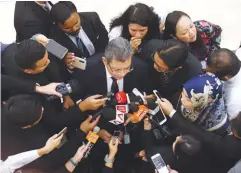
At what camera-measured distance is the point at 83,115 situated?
2.08m

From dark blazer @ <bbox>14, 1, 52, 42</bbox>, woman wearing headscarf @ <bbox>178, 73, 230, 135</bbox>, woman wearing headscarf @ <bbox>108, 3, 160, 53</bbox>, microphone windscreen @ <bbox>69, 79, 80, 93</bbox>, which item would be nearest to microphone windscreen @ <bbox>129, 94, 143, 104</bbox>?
woman wearing headscarf @ <bbox>178, 73, 230, 135</bbox>

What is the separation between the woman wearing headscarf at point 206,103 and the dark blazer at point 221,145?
2.7 inches

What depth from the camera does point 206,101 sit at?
75.5 inches

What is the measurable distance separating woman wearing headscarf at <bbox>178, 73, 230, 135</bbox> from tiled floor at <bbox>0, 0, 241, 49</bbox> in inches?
65.0

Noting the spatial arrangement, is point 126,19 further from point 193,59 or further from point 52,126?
point 52,126

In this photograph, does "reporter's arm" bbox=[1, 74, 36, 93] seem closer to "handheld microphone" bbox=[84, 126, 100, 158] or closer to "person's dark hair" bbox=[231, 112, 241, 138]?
"handheld microphone" bbox=[84, 126, 100, 158]

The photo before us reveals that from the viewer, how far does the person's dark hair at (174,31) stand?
2355 millimetres

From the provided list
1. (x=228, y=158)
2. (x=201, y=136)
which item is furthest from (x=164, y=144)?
(x=228, y=158)

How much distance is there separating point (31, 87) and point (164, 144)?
0.77m

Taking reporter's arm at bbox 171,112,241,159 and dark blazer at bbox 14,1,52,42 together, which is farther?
dark blazer at bbox 14,1,52,42

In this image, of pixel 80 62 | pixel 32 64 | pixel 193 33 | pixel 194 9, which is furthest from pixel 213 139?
pixel 194 9

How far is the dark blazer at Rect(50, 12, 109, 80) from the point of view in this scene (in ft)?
7.61

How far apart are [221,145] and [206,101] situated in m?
0.22

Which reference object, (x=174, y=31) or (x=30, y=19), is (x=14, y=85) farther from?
(x=174, y=31)
